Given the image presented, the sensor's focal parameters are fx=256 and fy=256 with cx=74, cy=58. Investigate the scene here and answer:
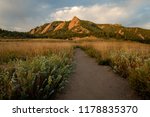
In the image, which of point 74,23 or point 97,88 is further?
point 74,23

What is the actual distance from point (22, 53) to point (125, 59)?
627 centimetres

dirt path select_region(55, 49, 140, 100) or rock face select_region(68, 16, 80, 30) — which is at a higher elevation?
rock face select_region(68, 16, 80, 30)

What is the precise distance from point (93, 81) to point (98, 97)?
1.79m

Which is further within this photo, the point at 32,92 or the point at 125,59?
the point at 125,59

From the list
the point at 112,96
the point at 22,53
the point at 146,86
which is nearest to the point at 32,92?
the point at 112,96

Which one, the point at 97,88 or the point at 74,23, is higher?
the point at 74,23

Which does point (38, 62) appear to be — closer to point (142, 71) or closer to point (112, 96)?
point (112, 96)

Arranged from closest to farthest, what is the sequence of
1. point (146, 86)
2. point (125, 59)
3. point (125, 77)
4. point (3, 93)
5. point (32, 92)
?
point (3, 93) < point (32, 92) < point (146, 86) < point (125, 77) < point (125, 59)

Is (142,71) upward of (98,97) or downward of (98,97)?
upward

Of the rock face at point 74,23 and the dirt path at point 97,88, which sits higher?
the rock face at point 74,23

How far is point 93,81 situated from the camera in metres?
7.39

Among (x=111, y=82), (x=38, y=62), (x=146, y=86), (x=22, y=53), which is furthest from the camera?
(x=22, y=53)

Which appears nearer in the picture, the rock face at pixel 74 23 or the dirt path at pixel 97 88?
the dirt path at pixel 97 88

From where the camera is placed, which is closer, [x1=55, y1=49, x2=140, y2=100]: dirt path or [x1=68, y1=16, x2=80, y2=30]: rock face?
[x1=55, y1=49, x2=140, y2=100]: dirt path
